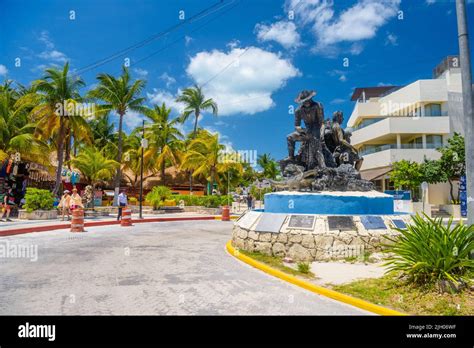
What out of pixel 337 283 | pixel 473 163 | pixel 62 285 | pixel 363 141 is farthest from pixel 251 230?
pixel 363 141

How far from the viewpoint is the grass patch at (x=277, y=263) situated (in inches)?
257

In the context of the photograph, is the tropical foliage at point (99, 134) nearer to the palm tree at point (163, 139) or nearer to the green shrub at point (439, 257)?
the palm tree at point (163, 139)

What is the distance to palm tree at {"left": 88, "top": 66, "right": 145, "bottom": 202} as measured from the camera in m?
30.2

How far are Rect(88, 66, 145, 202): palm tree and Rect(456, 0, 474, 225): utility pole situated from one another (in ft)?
94.4

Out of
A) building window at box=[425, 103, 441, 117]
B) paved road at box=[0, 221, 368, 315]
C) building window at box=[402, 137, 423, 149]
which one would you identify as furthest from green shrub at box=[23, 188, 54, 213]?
building window at box=[425, 103, 441, 117]

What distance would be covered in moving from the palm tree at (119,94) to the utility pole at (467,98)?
1132 inches

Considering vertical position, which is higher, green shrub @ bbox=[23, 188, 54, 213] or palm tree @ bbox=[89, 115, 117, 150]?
palm tree @ bbox=[89, 115, 117, 150]

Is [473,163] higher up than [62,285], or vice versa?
[473,163]

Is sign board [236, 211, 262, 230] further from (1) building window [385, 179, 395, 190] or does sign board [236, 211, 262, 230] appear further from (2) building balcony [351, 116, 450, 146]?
(1) building window [385, 179, 395, 190]

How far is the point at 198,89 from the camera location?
44250 mm
